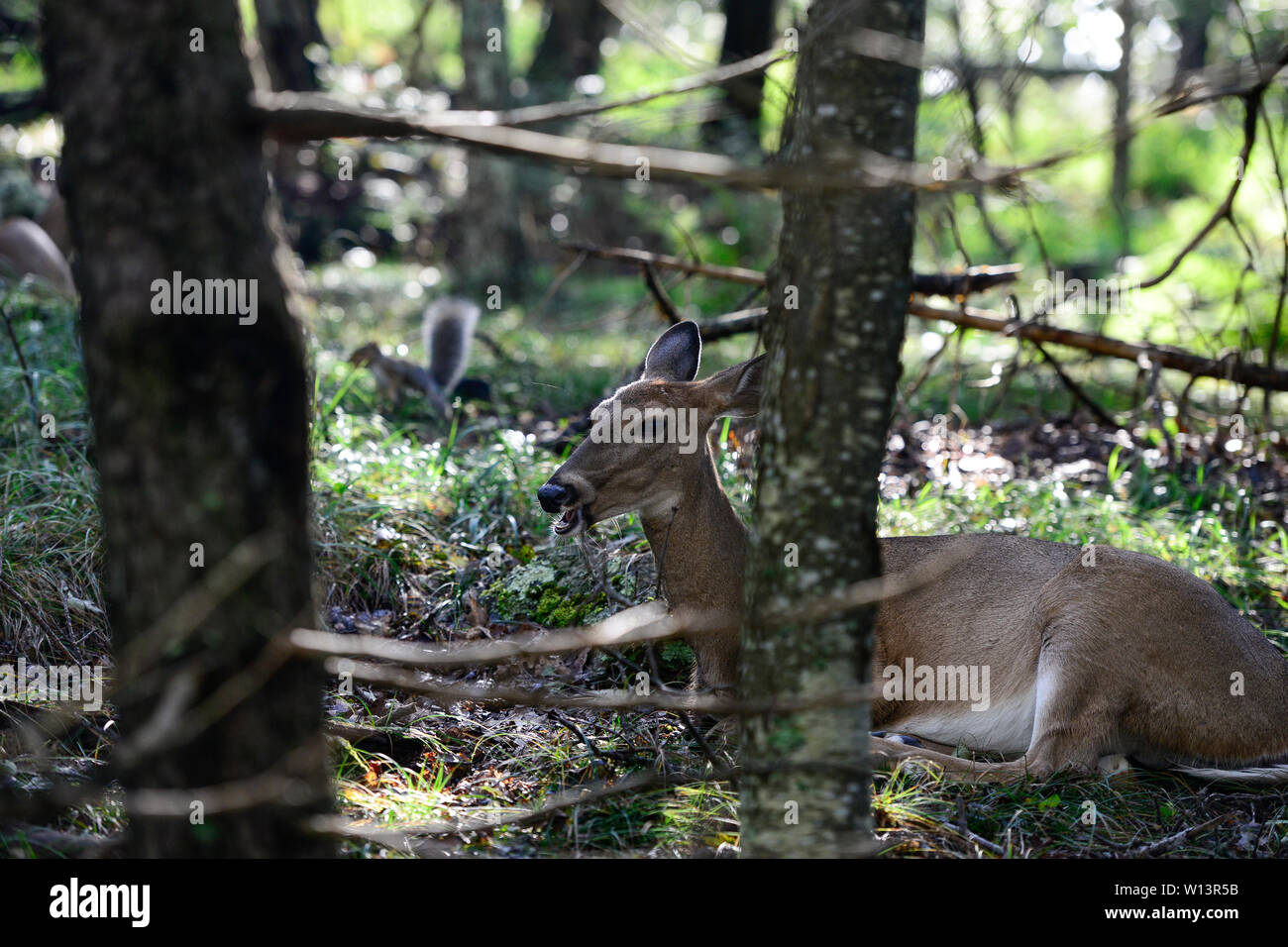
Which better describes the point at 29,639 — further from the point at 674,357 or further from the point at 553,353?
the point at 553,353

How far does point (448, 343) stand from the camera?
832cm

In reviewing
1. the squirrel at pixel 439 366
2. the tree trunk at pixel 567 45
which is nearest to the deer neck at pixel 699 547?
the squirrel at pixel 439 366

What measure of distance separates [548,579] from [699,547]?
802mm

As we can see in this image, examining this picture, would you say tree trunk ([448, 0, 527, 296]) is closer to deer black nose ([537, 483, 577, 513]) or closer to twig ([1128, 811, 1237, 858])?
deer black nose ([537, 483, 577, 513])

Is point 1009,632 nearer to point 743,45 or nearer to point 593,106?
point 593,106

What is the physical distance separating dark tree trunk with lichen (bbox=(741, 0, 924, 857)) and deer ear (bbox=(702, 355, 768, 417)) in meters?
1.86

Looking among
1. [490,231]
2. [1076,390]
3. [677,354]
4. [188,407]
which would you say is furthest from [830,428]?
[490,231]

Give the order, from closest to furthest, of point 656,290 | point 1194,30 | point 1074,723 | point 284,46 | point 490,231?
point 1074,723
point 656,290
point 490,231
point 284,46
point 1194,30

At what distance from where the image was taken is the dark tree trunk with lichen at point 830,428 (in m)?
2.97

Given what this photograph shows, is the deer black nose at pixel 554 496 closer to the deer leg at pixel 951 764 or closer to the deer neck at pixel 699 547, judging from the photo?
the deer neck at pixel 699 547

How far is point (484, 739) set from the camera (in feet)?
15.0

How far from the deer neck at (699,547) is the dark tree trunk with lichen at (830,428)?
1934 millimetres

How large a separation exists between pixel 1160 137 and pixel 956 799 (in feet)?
83.2
